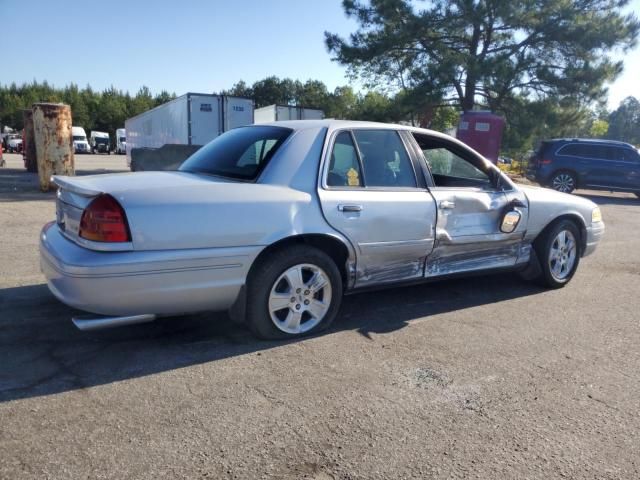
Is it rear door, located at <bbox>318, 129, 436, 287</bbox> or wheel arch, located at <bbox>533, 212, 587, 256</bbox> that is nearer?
rear door, located at <bbox>318, 129, 436, 287</bbox>

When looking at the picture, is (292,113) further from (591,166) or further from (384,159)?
(384,159)

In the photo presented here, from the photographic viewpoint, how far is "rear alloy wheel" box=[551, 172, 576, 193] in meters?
16.8

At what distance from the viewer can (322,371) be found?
3395mm

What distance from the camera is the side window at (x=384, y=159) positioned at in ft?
13.8

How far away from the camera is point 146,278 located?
320 cm

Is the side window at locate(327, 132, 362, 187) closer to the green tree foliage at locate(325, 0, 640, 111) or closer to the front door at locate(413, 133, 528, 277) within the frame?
the front door at locate(413, 133, 528, 277)

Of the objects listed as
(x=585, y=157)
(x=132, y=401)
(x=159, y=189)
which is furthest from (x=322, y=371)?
(x=585, y=157)

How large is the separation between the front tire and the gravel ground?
141 millimetres

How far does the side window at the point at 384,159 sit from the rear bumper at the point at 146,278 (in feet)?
4.03

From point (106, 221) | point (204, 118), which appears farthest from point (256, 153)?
point (204, 118)

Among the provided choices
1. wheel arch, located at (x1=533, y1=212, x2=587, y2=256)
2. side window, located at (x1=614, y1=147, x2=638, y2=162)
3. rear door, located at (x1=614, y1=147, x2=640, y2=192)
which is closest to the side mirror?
wheel arch, located at (x1=533, y1=212, x2=587, y2=256)

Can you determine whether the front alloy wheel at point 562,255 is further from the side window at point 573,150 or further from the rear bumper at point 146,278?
the side window at point 573,150

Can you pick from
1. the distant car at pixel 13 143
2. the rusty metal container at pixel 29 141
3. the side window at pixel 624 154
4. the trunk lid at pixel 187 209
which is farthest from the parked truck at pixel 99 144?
the trunk lid at pixel 187 209

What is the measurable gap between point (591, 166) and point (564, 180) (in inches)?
34.7
